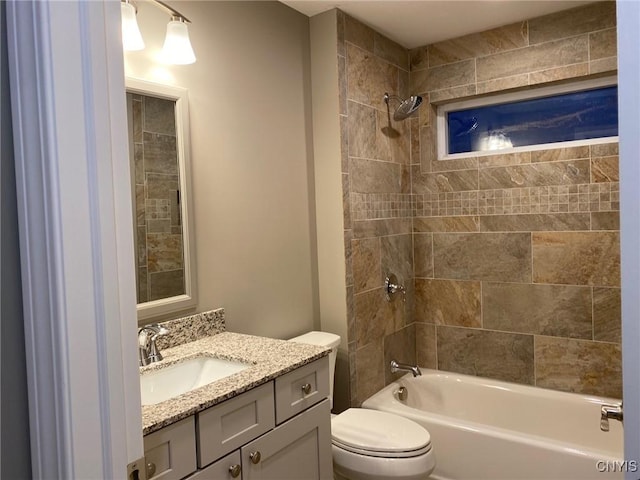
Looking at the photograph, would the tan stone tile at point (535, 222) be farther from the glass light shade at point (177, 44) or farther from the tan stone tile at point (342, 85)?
the glass light shade at point (177, 44)

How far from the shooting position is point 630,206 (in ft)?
1.61

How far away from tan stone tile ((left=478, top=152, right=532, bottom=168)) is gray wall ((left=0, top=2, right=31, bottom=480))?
275 centimetres

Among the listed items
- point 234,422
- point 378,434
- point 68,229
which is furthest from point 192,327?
point 68,229

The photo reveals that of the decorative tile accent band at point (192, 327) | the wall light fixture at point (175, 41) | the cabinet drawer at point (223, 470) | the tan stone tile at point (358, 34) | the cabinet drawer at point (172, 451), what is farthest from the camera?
the tan stone tile at point (358, 34)

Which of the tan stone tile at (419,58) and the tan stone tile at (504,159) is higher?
the tan stone tile at (419,58)

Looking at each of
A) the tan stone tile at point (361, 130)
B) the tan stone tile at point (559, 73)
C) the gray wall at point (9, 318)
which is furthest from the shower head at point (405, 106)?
the gray wall at point (9, 318)

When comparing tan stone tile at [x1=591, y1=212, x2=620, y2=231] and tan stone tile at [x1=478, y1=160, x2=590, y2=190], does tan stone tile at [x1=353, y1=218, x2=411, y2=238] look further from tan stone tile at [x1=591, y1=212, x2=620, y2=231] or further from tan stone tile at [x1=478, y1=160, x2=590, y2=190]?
tan stone tile at [x1=591, y1=212, x2=620, y2=231]

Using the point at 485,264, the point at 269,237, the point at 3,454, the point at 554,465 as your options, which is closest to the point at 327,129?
the point at 269,237

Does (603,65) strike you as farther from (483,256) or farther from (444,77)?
(483,256)

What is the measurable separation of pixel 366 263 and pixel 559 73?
154cm

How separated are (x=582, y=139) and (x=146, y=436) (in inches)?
109

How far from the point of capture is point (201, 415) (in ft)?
4.35

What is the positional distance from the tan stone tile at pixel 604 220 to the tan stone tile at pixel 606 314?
0.34 meters

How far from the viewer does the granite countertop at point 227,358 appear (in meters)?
Result: 1.26
